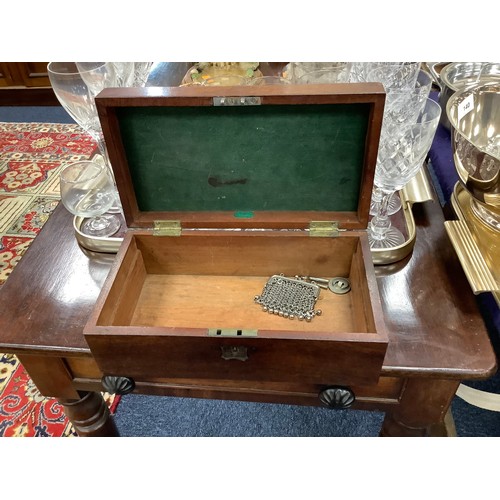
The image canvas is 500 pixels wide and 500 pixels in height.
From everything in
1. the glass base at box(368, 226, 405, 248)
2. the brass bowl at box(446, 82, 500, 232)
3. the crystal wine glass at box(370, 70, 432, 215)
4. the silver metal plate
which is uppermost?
the silver metal plate

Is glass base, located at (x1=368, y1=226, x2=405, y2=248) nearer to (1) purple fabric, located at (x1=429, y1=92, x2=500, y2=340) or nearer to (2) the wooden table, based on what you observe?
(2) the wooden table

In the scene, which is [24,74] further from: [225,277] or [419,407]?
[419,407]

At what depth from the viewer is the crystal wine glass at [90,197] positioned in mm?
916

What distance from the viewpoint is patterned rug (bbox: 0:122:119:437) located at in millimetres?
1367

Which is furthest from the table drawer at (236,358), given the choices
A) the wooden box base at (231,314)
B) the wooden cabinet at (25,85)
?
the wooden cabinet at (25,85)

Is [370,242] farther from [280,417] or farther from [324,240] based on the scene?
[280,417]

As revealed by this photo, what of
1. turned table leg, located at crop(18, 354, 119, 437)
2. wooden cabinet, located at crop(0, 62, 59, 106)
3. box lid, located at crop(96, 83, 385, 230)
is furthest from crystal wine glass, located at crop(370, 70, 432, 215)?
wooden cabinet, located at crop(0, 62, 59, 106)

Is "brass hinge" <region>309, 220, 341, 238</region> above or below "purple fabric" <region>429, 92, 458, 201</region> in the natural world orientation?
above

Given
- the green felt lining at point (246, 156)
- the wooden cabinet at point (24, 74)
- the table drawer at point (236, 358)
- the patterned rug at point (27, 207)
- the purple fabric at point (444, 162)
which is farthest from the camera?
the wooden cabinet at point (24, 74)

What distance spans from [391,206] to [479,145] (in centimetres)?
21

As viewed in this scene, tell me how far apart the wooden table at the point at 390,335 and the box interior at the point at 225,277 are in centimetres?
6

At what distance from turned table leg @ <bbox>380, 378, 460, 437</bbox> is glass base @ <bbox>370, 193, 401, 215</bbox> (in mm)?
344

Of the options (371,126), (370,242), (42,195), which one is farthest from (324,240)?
(42,195)

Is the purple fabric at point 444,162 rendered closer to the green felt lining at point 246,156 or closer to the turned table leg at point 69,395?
the green felt lining at point 246,156
